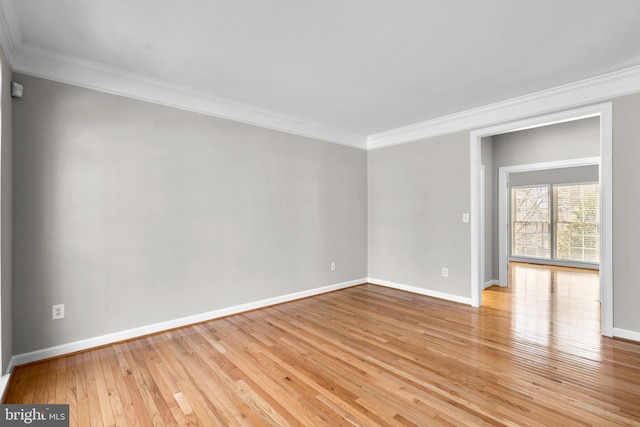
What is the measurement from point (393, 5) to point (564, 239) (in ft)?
26.0

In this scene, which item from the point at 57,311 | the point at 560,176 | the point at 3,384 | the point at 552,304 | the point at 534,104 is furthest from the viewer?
the point at 560,176

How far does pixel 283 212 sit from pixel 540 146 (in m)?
4.27

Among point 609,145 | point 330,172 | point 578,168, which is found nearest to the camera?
point 609,145

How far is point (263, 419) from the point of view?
6.11ft

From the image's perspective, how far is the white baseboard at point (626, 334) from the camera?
2962mm

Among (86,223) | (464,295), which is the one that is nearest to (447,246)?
(464,295)

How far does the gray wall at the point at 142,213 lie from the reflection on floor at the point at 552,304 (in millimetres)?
2773

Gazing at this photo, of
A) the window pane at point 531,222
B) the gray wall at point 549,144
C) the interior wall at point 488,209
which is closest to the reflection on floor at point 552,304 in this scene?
the interior wall at point 488,209

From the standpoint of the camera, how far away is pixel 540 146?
16.4 ft

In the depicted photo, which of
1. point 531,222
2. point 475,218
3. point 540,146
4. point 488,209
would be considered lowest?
point 531,222

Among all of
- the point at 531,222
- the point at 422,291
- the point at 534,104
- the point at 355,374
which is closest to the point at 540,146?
the point at 534,104

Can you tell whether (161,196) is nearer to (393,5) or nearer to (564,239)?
(393,5)

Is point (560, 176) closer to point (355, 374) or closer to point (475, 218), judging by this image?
point (475, 218)

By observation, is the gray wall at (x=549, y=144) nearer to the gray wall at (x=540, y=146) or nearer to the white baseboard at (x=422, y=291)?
the gray wall at (x=540, y=146)
